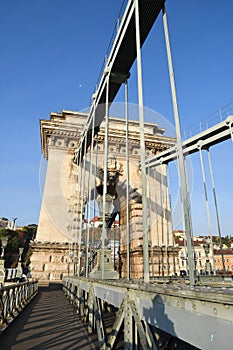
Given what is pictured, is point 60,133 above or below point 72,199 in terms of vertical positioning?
above

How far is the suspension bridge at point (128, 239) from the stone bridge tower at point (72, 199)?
0.07 m

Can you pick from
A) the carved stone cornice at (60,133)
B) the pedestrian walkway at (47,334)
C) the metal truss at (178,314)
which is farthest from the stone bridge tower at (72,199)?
the metal truss at (178,314)

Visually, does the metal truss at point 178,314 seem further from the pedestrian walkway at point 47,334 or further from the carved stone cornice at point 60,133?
the carved stone cornice at point 60,133

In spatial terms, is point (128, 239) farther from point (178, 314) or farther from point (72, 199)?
point (72, 199)

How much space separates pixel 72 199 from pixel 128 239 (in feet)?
34.2

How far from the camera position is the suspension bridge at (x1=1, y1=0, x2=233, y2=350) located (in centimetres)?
150

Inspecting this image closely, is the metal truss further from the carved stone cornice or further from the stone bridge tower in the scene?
the carved stone cornice

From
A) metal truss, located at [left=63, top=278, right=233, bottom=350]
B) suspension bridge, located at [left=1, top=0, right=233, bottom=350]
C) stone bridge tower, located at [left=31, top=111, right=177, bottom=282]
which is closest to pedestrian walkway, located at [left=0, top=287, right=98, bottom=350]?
suspension bridge, located at [left=1, top=0, right=233, bottom=350]

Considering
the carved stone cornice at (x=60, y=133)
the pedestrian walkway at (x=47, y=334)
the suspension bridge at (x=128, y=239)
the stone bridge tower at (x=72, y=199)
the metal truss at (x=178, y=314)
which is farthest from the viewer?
the carved stone cornice at (x=60, y=133)

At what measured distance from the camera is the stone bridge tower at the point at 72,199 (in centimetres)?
1434

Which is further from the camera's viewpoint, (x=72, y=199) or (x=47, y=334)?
(x=72, y=199)

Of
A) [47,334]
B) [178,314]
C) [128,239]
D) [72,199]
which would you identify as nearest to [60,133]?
[72,199]

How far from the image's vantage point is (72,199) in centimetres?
1591

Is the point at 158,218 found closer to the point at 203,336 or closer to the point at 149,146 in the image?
the point at 149,146
